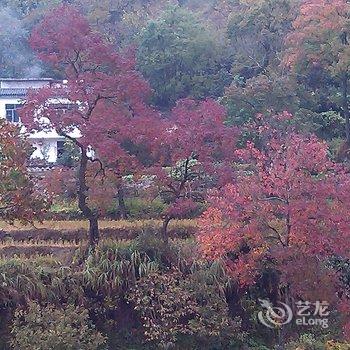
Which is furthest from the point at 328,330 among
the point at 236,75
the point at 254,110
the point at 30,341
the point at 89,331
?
the point at 236,75

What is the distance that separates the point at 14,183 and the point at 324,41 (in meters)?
14.6

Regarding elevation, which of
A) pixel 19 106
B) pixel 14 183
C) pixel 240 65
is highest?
pixel 240 65

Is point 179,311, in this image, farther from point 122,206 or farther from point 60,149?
point 60,149

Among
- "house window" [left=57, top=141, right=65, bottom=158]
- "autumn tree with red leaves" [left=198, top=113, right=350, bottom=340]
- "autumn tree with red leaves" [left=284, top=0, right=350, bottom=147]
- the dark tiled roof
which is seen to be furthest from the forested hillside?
the dark tiled roof

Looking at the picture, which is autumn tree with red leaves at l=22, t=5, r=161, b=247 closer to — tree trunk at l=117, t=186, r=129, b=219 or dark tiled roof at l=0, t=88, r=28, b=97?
tree trunk at l=117, t=186, r=129, b=219

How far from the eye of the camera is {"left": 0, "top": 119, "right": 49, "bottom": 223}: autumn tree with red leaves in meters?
12.1

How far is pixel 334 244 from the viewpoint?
1090 cm

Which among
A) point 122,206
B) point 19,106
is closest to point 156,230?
point 122,206

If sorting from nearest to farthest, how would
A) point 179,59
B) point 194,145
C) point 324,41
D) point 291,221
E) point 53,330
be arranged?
1. point 291,221
2. point 53,330
3. point 194,145
4. point 324,41
5. point 179,59

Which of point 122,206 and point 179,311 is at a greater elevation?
point 122,206

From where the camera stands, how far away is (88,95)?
13.7 meters

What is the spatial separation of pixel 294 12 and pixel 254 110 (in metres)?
6.85

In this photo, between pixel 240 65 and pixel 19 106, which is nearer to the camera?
pixel 240 65

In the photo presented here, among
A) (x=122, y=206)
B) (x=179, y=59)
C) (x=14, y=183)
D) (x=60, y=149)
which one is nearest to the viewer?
(x=14, y=183)
